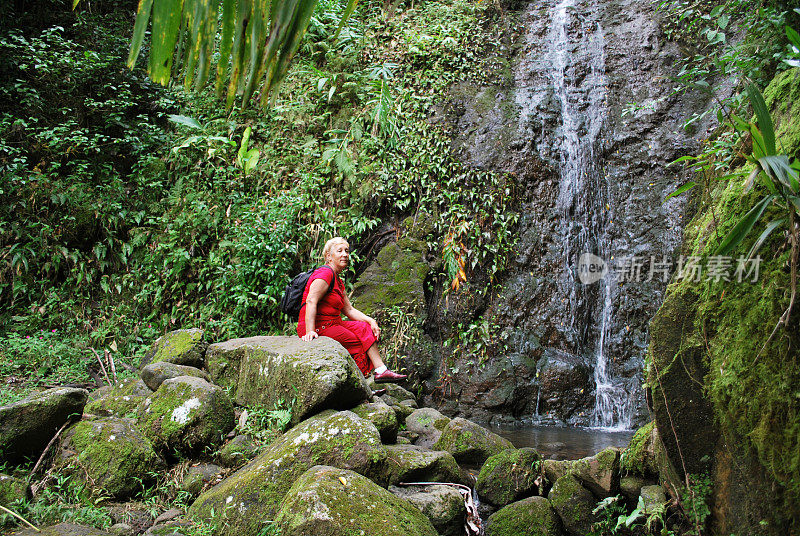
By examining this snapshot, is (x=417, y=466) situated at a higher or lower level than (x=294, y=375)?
lower

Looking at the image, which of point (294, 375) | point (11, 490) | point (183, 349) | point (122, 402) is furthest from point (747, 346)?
point (183, 349)

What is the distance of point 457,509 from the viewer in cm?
352

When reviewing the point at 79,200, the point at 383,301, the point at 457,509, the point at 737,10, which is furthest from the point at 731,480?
the point at 79,200

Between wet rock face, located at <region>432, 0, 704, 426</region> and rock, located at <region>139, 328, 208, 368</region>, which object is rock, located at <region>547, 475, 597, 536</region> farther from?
rock, located at <region>139, 328, 208, 368</region>

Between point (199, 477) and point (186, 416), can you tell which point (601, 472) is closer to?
point (199, 477)

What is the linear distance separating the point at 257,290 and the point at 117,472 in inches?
176

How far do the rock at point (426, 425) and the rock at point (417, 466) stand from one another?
0.73 meters

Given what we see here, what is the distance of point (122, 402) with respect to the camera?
4.54 meters

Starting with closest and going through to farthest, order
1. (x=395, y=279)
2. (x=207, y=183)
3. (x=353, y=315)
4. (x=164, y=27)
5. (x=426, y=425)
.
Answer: (x=164, y=27)
(x=426, y=425)
(x=353, y=315)
(x=395, y=279)
(x=207, y=183)

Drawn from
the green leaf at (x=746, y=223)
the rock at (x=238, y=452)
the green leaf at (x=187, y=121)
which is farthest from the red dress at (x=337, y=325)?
the green leaf at (x=187, y=121)

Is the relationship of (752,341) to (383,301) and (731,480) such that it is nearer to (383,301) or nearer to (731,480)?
(731,480)

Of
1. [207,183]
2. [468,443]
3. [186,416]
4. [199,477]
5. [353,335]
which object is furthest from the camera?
[207,183]

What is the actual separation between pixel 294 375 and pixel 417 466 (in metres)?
1.18

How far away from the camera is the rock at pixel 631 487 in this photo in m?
3.31
